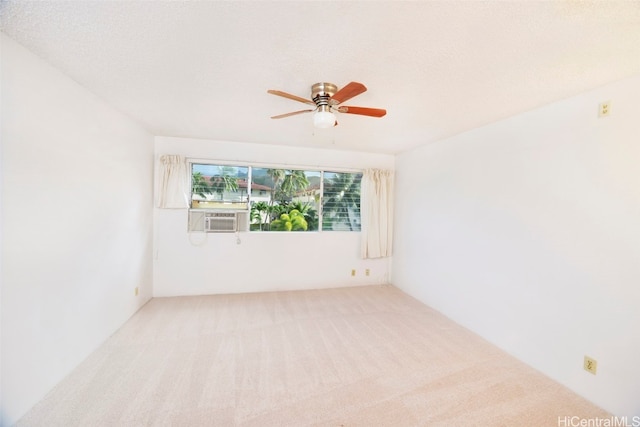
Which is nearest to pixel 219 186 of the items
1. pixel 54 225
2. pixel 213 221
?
pixel 213 221

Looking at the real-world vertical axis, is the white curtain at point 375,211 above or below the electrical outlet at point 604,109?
below

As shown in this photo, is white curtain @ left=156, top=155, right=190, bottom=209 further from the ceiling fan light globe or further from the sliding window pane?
the ceiling fan light globe

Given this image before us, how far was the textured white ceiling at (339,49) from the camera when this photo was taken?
1.17 meters

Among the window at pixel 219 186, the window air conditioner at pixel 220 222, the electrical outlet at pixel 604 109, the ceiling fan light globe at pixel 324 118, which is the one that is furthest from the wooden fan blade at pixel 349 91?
the window air conditioner at pixel 220 222

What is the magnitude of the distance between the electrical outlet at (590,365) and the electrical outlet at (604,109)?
1.75 m

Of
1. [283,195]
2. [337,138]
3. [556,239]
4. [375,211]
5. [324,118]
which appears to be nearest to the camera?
[324,118]

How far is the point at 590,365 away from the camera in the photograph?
181 centimetres

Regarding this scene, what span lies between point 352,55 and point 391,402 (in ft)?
7.56

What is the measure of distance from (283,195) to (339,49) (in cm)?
272

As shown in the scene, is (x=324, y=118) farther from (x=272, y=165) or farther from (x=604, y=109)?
(x=272, y=165)

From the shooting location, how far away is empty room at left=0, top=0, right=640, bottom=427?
4.40 feet

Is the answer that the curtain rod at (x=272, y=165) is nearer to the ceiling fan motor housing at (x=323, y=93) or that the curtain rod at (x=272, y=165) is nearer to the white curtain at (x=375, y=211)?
the white curtain at (x=375, y=211)

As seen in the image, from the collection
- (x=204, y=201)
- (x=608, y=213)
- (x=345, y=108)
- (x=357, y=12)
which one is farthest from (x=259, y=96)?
(x=608, y=213)

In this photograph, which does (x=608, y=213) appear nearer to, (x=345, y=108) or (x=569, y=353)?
(x=569, y=353)
